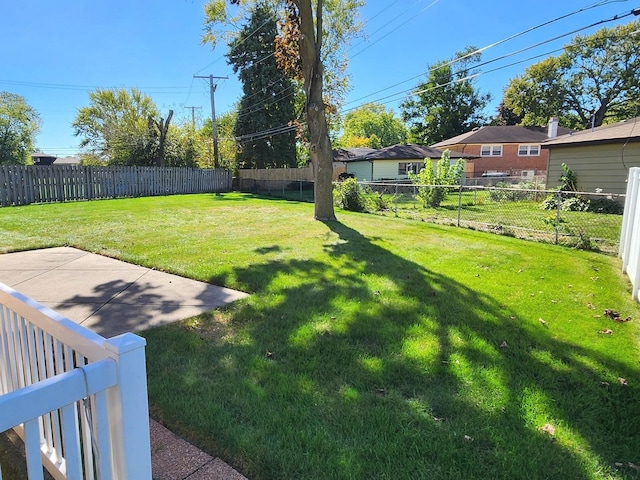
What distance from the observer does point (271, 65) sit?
2769cm

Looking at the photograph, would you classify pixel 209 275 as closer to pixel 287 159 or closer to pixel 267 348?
pixel 267 348

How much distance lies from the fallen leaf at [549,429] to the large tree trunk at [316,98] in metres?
8.90

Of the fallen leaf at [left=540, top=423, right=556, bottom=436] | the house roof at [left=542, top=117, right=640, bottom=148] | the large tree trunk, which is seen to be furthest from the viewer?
the house roof at [left=542, top=117, right=640, bottom=148]

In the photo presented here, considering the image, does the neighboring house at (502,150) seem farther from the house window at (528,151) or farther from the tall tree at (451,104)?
the tall tree at (451,104)

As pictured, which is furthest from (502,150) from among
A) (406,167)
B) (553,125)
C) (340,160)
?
(340,160)

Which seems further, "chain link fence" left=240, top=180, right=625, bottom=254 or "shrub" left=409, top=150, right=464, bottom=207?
"shrub" left=409, top=150, right=464, bottom=207

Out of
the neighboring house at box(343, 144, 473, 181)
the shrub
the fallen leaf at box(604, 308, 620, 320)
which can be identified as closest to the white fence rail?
the fallen leaf at box(604, 308, 620, 320)

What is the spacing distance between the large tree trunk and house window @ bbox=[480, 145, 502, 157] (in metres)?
27.2

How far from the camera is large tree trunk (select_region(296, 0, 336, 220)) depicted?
1006cm

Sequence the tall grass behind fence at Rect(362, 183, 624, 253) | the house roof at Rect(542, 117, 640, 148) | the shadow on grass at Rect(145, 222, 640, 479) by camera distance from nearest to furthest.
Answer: the shadow on grass at Rect(145, 222, 640, 479) → the tall grass behind fence at Rect(362, 183, 624, 253) → the house roof at Rect(542, 117, 640, 148)

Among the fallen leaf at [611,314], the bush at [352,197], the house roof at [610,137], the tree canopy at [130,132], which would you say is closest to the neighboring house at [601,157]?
the house roof at [610,137]

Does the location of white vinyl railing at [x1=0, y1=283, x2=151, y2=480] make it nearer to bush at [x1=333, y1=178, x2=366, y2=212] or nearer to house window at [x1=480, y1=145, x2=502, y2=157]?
bush at [x1=333, y1=178, x2=366, y2=212]

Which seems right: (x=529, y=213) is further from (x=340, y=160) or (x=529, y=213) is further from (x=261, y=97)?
(x=261, y=97)

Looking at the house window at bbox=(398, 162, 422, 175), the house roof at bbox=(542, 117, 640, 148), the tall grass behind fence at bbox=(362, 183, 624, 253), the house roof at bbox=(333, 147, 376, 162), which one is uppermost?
the house roof at bbox=(333, 147, 376, 162)
